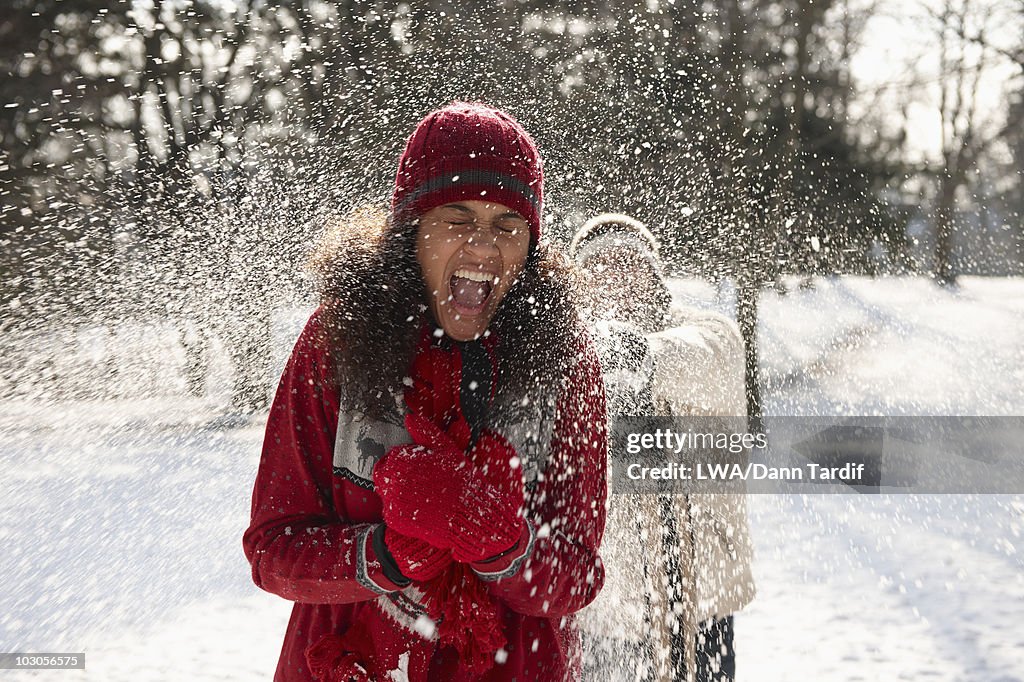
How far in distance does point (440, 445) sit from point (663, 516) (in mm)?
1568

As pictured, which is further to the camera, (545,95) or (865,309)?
(865,309)

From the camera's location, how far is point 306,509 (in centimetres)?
108

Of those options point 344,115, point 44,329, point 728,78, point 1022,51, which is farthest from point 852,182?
point 44,329

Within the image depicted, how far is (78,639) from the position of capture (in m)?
3.40

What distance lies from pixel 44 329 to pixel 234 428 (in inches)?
112

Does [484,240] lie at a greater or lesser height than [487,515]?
greater

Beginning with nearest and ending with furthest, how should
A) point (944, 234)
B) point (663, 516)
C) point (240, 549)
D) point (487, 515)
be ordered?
point (487, 515)
point (663, 516)
point (240, 549)
point (944, 234)

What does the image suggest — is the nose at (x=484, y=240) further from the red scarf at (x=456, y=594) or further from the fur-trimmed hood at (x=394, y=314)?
the red scarf at (x=456, y=594)

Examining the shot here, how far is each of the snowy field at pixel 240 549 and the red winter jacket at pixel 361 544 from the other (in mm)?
2319

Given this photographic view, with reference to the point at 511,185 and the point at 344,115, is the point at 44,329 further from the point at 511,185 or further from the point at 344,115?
A: the point at 511,185

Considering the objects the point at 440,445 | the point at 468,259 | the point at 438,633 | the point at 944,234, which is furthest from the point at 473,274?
the point at 944,234

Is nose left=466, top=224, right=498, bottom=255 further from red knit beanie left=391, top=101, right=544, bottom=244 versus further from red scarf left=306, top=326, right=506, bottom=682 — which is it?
red scarf left=306, top=326, right=506, bottom=682

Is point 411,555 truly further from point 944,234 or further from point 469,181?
point 944,234

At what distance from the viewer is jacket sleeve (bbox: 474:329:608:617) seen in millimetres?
1062
